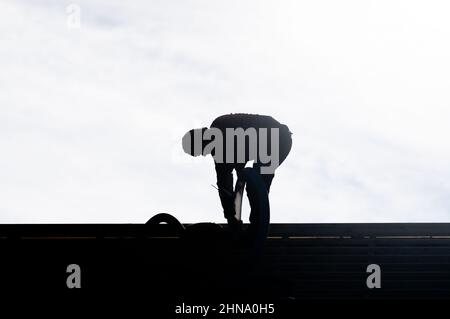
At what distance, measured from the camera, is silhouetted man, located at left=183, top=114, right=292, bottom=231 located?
8.46 meters

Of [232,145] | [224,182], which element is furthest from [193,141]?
[224,182]

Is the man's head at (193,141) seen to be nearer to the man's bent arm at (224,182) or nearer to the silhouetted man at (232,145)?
the silhouetted man at (232,145)

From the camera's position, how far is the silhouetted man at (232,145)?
846cm

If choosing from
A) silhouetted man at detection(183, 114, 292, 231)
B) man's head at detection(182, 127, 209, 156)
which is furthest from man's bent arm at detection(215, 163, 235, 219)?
man's head at detection(182, 127, 209, 156)

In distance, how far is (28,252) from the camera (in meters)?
10.3

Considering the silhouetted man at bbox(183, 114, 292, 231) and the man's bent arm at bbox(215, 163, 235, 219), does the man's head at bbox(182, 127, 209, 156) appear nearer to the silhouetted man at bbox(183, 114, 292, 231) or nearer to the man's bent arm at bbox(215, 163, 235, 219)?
the silhouetted man at bbox(183, 114, 292, 231)

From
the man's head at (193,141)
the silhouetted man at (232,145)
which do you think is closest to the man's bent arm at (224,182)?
the silhouetted man at (232,145)

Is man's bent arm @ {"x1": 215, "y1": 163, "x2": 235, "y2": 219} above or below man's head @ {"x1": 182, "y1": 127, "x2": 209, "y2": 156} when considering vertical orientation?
below

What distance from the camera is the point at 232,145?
8523mm

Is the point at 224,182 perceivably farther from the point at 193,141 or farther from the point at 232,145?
the point at 193,141

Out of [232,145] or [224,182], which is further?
[224,182]

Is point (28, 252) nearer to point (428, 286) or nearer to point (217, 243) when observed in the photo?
point (217, 243)
